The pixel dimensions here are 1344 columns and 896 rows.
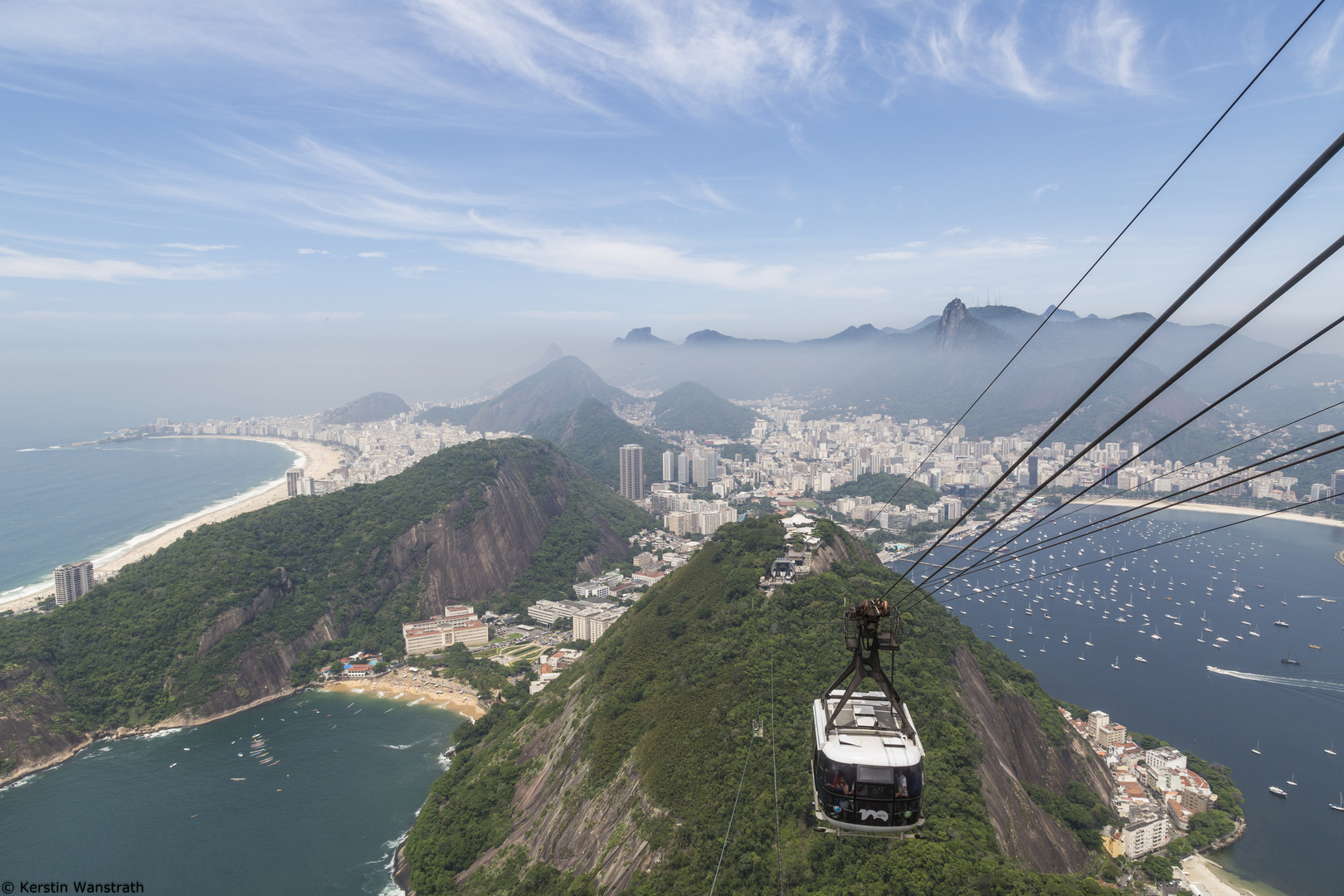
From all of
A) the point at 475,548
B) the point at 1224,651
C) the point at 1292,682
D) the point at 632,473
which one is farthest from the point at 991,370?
the point at 475,548

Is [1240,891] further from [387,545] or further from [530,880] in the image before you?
[387,545]

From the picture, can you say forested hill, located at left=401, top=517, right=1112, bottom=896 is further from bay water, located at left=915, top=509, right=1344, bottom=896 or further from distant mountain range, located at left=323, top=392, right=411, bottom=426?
distant mountain range, located at left=323, top=392, right=411, bottom=426

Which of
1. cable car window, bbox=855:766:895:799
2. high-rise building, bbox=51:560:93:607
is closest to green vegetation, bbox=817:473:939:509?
high-rise building, bbox=51:560:93:607

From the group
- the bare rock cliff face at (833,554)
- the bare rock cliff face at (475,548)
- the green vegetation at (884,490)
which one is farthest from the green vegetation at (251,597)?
the green vegetation at (884,490)

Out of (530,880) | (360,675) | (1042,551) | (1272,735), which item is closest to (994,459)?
(1042,551)

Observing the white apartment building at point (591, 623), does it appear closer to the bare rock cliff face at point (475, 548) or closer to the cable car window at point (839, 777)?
the bare rock cliff face at point (475, 548)
